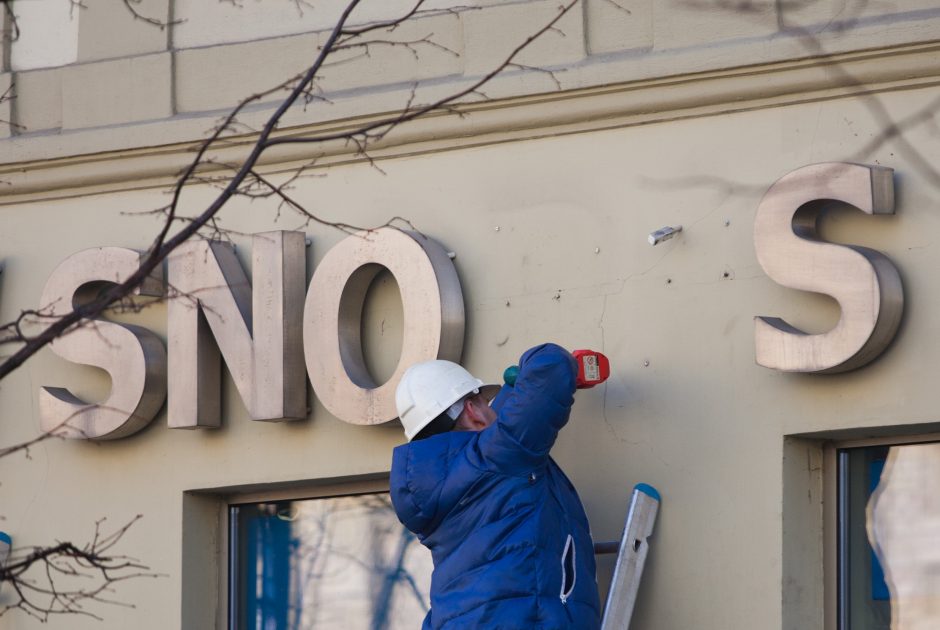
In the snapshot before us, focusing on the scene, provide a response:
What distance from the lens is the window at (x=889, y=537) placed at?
7047mm

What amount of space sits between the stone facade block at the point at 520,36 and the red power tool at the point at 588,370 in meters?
1.29

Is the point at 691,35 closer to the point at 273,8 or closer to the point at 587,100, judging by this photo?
the point at 587,100

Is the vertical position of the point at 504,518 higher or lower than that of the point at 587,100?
lower

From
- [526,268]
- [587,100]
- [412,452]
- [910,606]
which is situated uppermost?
[587,100]

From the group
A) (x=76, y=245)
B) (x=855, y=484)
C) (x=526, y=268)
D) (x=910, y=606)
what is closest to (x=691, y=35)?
(x=526, y=268)

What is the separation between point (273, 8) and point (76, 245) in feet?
4.50

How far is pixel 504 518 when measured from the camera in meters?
6.71

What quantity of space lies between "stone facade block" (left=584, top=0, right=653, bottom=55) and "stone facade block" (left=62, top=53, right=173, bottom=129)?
2000 mm

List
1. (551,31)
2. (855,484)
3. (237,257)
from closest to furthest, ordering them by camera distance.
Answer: (855,484) < (551,31) < (237,257)

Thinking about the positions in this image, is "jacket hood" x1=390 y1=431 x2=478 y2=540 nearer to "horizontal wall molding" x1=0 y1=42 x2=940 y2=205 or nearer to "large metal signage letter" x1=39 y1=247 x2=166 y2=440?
"horizontal wall molding" x1=0 y1=42 x2=940 y2=205

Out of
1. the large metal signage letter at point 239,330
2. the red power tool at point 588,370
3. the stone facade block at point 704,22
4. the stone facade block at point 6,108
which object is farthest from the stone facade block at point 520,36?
the stone facade block at point 6,108

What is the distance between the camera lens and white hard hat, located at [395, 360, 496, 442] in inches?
280

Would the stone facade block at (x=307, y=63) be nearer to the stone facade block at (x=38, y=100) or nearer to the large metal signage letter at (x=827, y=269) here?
the stone facade block at (x=38, y=100)

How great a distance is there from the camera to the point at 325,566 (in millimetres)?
8305
